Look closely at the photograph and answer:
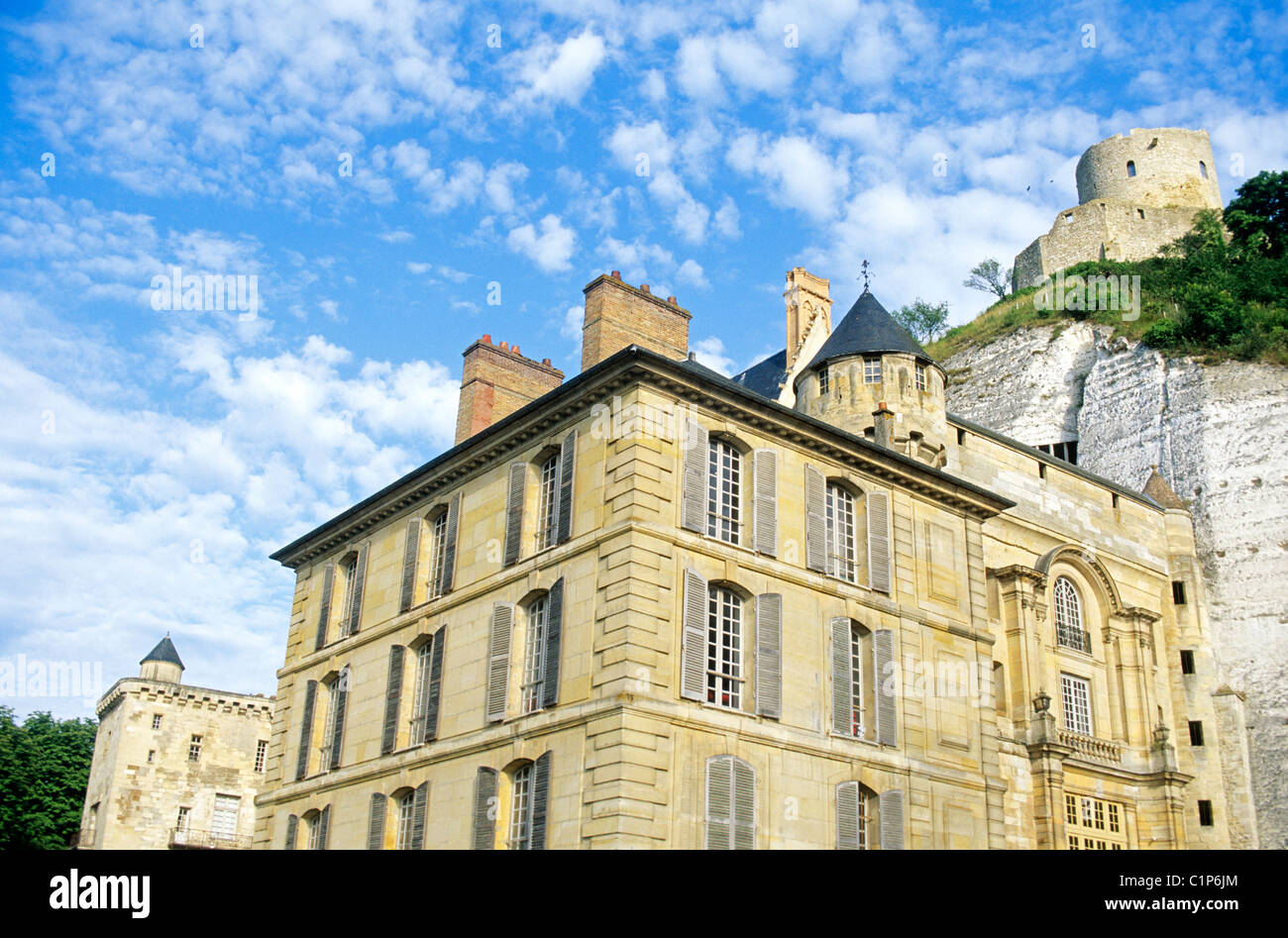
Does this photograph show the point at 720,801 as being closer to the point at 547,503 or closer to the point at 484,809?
the point at 484,809

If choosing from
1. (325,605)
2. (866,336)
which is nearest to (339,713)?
(325,605)

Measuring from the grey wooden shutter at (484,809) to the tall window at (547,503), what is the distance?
159 inches

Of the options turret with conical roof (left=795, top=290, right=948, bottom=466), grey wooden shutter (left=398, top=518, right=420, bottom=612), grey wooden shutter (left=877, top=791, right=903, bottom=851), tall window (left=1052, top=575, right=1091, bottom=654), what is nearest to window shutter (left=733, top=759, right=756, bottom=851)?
grey wooden shutter (left=877, top=791, right=903, bottom=851)

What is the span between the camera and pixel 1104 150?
210ft

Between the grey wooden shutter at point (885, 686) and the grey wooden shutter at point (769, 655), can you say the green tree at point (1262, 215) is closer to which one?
the grey wooden shutter at point (885, 686)

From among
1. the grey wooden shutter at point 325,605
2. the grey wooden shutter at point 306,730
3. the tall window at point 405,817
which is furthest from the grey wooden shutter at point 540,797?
the grey wooden shutter at point 325,605

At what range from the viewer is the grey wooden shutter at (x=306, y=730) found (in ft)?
88.2

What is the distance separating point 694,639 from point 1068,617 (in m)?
16.0

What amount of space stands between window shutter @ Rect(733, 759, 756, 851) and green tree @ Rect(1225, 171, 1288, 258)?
38821 millimetres

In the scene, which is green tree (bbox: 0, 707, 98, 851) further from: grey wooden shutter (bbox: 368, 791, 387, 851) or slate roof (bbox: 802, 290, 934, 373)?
slate roof (bbox: 802, 290, 934, 373)

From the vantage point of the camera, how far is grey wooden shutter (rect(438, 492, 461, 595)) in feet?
80.2

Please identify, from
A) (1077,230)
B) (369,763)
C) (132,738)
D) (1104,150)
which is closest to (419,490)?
(369,763)
